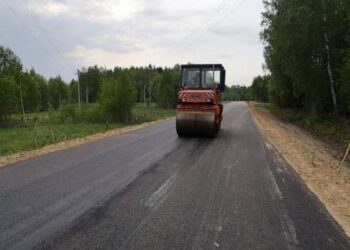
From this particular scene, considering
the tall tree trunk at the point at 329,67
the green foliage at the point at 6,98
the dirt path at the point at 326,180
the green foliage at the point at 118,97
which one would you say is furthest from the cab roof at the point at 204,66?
the green foliage at the point at 6,98

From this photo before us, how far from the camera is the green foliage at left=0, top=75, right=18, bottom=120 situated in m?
48.7

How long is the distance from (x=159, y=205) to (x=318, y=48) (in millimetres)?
22167

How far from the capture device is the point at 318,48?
25.9 m

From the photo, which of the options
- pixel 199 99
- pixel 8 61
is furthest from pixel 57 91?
pixel 199 99

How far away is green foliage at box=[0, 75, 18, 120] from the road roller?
37429mm

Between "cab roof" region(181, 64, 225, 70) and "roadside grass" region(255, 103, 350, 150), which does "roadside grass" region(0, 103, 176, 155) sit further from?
"roadside grass" region(255, 103, 350, 150)

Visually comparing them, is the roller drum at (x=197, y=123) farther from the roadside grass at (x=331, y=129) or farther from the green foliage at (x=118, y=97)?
the green foliage at (x=118, y=97)

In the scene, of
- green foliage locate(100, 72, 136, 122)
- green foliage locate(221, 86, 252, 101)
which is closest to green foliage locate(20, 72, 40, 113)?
green foliage locate(100, 72, 136, 122)

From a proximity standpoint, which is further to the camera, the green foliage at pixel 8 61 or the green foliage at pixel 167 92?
the green foliage at pixel 167 92

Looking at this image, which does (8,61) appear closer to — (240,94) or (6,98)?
(6,98)

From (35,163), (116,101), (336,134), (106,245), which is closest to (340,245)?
(106,245)

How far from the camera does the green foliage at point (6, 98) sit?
4872 cm

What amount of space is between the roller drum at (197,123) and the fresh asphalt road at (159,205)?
15.7 feet

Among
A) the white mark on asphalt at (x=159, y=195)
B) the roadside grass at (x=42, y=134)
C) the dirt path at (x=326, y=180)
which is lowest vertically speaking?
the roadside grass at (x=42, y=134)
